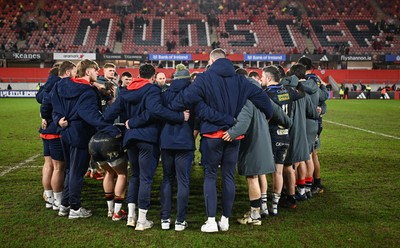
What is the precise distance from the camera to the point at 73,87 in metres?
5.41

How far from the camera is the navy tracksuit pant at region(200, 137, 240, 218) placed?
5059 mm

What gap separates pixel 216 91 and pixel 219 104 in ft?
0.51

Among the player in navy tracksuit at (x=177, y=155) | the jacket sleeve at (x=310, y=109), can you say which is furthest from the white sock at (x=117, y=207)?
the jacket sleeve at (x=310, y=109)

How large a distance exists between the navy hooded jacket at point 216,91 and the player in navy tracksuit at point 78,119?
1.06 m

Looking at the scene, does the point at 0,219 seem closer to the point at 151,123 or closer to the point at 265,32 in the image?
the point at 151,123

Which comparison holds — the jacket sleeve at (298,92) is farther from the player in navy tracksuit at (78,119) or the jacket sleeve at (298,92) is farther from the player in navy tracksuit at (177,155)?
the player in navy tracksuit at (78,119)

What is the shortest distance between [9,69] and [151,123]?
37.7 m

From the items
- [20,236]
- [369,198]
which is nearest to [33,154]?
[20,236]

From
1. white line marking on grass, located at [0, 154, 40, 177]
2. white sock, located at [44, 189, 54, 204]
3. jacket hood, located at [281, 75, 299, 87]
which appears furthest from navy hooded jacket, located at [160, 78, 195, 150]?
white line marking on grass, located at [0, 154, 40, 177]

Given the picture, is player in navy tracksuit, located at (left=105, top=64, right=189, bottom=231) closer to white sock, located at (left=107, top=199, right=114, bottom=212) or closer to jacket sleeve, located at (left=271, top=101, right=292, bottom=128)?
white sock, located at (left=107, top=199, right=114, bottom=212)

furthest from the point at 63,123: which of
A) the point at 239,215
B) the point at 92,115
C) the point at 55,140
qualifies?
the point at 239,215

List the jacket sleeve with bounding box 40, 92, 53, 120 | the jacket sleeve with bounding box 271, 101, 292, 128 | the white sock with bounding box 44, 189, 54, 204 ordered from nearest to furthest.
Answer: the jacket sleeve with bounding box 271, 101, 292, 128
the jacket sleeve with bounding box 40, 92, 53, 120
the white sock with bounding box 44, 189, 54, 204

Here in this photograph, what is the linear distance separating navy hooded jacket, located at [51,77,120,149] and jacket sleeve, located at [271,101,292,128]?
79.8 inches

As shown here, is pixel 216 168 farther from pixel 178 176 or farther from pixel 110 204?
pixel 110 204
